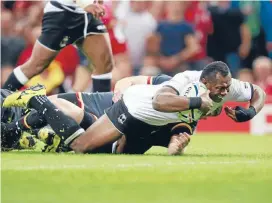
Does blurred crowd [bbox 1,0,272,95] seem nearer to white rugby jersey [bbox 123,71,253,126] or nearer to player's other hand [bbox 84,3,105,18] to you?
player's other hand [bbox 84,3,105,18]

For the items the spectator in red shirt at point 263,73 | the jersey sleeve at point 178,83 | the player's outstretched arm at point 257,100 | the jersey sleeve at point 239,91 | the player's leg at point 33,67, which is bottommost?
the spectator in red shirt at point 263,73

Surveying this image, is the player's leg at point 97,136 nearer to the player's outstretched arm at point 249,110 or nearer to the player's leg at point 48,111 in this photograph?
the player's leg at point 48,111

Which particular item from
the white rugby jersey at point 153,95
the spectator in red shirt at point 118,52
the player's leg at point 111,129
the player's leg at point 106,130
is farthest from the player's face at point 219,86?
the spectator in red shirt at point 118,52

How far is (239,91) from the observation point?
11344 mm

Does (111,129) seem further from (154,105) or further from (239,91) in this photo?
(239,91)

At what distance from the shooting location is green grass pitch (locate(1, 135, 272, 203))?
816 centimetres

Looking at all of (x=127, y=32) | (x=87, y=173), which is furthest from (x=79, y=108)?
(x=127, y=32)

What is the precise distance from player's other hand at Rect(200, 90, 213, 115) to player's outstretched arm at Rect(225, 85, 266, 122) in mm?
334

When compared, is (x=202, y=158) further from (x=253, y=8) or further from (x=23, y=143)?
(x=253, y=8)

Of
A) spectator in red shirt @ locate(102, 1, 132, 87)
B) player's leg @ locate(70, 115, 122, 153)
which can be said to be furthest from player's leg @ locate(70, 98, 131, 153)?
spectator in red shirt @ locate(102, 1, 132, 87)

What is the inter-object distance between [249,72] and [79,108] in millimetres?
7764

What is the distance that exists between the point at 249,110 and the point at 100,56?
3059 mm

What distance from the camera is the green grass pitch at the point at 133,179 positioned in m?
8.16

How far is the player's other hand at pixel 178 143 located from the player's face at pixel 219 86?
2.05ft
